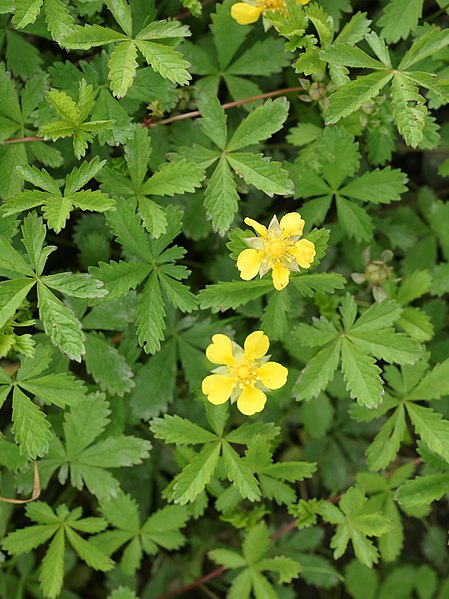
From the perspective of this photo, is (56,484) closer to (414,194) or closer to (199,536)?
(199,536)

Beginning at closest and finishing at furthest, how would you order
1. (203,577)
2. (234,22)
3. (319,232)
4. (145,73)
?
1. (319,232)
2. (145,73)
3. (234,22)
4. (203,577)

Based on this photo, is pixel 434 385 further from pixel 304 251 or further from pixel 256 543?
pixel 256 543

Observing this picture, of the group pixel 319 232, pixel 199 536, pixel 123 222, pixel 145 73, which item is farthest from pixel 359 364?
pixel 199 536

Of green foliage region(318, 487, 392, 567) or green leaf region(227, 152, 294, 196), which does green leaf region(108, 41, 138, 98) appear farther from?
green foliage region(318, 487, 392, 567)

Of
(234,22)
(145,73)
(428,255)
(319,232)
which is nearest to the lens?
(319,232)

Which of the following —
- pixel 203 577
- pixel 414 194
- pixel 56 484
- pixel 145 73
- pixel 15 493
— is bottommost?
pixel 203 577

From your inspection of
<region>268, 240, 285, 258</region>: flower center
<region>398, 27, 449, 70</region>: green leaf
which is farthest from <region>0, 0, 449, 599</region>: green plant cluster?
<region>268, 240, 285, 258</region>: flower center

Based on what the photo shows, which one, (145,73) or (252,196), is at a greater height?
(145,73)
